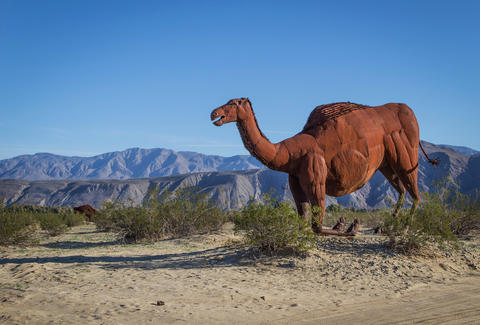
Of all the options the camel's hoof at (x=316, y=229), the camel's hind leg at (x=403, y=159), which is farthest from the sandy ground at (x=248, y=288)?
the camel's hind leg at (x=403, y=159)

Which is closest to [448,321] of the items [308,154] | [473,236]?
Result: [308,154]

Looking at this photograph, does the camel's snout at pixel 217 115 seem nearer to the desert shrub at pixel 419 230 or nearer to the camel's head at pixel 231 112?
the camel's head at pixel 231 112

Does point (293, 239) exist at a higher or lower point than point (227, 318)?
higher

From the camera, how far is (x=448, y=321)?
4.34 metres

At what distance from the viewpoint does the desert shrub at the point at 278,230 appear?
281 inches

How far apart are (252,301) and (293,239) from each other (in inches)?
88.0

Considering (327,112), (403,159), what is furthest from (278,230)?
(403,159)

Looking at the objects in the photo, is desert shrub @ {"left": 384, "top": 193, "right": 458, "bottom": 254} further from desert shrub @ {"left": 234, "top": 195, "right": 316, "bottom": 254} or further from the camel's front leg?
desert shrub @ {"left": 234, "top": 195, "right": 316, "bottom": 254}

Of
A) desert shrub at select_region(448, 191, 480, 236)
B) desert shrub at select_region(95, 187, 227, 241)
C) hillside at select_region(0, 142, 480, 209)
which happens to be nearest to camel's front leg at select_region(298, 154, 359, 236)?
desert shrub at select_region(448, 191, 480, 236)

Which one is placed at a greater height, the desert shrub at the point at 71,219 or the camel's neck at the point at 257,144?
the camel's neck at the point at 257,144

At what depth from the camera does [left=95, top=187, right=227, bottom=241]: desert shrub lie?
40.0ft

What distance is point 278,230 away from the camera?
23.6 ft

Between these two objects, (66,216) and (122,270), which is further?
(66,216)

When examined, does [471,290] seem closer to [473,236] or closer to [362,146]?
[362,146]
